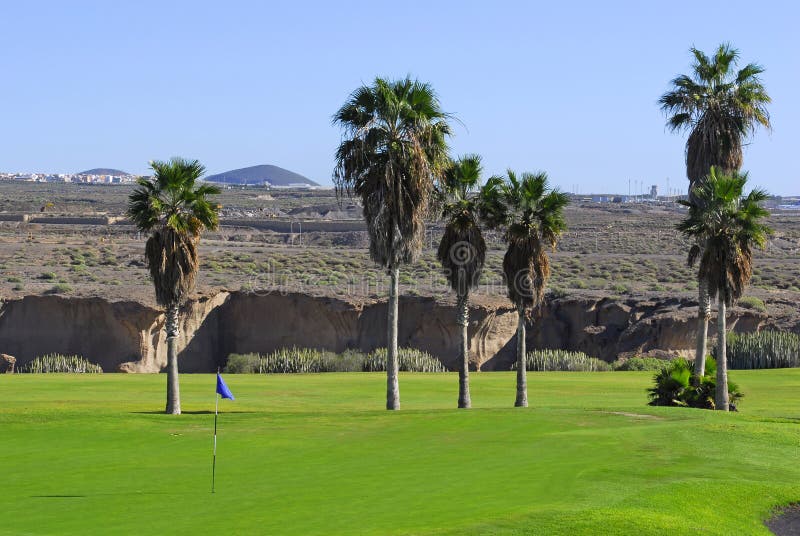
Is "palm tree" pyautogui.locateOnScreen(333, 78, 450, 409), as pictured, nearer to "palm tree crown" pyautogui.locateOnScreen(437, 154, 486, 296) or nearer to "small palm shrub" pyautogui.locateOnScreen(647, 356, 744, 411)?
"palm tree crown" pyautogui.locateOnScreen(437, 154, 486, 296)

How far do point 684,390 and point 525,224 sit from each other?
6.74m

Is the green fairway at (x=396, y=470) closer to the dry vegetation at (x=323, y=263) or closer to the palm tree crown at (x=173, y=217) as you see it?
the palm tree crown at (x=173, y=217)

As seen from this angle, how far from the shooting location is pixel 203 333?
56.4m

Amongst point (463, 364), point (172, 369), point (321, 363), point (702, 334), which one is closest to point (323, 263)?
point (321, 363)

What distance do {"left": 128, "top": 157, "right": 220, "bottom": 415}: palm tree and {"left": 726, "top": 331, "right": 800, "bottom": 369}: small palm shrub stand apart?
27063 mm

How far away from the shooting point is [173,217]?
31.7m

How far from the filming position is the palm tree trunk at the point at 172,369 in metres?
31.8

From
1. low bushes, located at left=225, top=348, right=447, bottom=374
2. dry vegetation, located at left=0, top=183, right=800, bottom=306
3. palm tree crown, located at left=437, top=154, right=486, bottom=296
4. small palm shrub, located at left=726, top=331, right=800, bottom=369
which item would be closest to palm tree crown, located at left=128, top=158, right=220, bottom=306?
palm tree crown, located at left=437, top=154, right=486, bottom=296

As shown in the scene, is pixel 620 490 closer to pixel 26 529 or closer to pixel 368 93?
pixel 26 529

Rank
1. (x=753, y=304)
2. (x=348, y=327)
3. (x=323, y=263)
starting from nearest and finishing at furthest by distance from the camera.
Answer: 1. (x=348, y=327)
2. (x=753, y=304)
3. (x=323, y=263)

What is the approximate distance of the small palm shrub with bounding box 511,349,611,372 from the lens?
5159cm

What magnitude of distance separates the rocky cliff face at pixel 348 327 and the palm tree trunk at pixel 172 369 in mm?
21168

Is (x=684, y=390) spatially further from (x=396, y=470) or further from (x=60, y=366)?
(x=60, y=366)

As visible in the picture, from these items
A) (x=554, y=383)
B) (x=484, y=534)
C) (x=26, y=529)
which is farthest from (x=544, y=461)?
(x=554, y=383)
